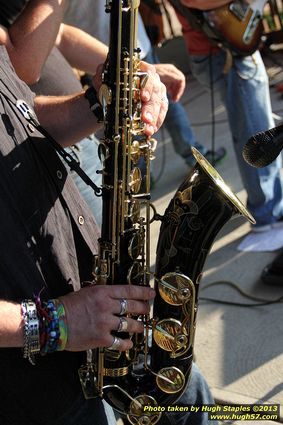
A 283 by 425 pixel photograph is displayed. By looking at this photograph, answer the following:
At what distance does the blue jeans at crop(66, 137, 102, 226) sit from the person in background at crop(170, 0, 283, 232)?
142 cm

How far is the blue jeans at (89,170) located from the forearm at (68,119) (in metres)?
0.36

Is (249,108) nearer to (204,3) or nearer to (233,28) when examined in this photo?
(233,28)

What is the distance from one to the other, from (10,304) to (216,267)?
246 cm

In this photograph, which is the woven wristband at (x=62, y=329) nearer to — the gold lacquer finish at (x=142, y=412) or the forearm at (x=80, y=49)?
the gold lacquer finish at (x=142, y=412)

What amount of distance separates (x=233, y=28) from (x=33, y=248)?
2724mm

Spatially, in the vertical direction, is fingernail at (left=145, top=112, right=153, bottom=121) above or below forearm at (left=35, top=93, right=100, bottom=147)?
above

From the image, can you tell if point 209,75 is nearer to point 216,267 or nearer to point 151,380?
point 216,267

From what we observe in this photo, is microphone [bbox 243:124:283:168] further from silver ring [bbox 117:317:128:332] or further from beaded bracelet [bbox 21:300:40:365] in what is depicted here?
beaded bracelet [bbox 21:300:40:365]

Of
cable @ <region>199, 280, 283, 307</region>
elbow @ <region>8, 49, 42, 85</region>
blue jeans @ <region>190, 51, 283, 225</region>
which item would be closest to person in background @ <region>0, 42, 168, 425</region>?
elbow @ <region>8, 49, 42, 85</region>

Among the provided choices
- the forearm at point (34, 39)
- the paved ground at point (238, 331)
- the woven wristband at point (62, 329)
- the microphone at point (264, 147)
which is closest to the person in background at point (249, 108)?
the paved ground at point (238, 331)

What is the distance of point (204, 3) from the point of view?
370cm

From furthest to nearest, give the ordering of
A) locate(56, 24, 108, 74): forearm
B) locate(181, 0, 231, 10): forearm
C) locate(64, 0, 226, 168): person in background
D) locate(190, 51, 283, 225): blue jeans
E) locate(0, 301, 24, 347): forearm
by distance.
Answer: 1. locate(190, 51, 283, 225): blue jeans
2. locate(181, 0, 231, 10): forearm
3. locate(56, 24, 108, 74): forearm
4. locate(64, 0, 226, 168): person in background
5. locate(0, 301, 24, 347): forearm

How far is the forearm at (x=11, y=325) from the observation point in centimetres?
152

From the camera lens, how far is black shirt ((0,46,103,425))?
5.31 feet
